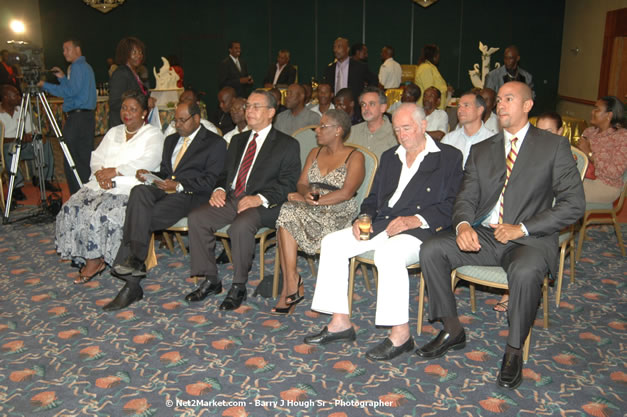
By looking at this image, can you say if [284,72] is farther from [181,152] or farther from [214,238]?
[214,238]

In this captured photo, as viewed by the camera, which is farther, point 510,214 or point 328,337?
point 328,337

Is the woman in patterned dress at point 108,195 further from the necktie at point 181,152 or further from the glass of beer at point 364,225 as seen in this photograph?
the glass of beer at point 364,225

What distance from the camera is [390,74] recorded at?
29.7ft

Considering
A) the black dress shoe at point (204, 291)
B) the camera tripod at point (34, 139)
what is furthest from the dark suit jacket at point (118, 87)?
the black dress shoe at point (204, 291)

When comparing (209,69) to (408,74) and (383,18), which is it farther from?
(408,74)

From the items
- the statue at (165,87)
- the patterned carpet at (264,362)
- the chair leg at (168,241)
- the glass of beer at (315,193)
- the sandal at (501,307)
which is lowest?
the patterned carpet at (264,362)

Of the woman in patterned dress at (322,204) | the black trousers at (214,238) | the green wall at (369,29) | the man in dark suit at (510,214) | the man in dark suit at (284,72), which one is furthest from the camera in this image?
the green wall at (369,29)

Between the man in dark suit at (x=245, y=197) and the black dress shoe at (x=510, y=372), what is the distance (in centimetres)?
178

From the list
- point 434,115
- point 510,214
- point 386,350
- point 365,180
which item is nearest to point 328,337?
point 386,350

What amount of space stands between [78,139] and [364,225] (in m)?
3.98

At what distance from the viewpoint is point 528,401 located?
Answer: 2.71m

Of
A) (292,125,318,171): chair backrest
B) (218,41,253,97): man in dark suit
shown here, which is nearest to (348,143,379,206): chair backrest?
(292,125,318,171): chair backrest

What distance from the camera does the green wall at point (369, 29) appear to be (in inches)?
511

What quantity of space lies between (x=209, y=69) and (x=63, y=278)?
10221mm
